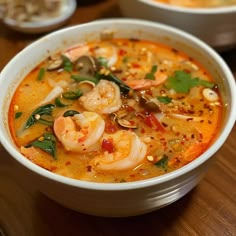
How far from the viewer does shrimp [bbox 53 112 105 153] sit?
114cm

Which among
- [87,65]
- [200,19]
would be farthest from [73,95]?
[200,19]

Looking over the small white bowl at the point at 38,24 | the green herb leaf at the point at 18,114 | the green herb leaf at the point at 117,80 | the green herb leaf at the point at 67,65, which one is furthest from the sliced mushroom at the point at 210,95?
the small white bowl at the point at 38,24

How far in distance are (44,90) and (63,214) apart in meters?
0.40

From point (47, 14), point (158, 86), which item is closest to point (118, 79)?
point (158, 86)

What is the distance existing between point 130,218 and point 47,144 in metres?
0.30

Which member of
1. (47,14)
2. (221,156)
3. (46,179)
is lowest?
(221,156)

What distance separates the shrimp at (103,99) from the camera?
126 cm

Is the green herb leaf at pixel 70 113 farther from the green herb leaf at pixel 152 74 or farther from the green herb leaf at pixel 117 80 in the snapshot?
the green herb leaf at pixel 152 74

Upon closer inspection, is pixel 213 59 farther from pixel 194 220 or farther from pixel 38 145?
pixel 38 145

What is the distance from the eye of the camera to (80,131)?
116 centimetres

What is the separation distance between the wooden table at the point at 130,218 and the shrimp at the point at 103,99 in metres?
0.27

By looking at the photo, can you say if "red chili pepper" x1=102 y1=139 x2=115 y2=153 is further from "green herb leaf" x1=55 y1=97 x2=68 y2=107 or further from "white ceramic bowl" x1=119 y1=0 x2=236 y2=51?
"white ceramic bowl" x1=119 y1=0 x2=236 y2=51

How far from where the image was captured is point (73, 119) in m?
1.20

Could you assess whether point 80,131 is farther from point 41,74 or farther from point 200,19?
point 200,19
